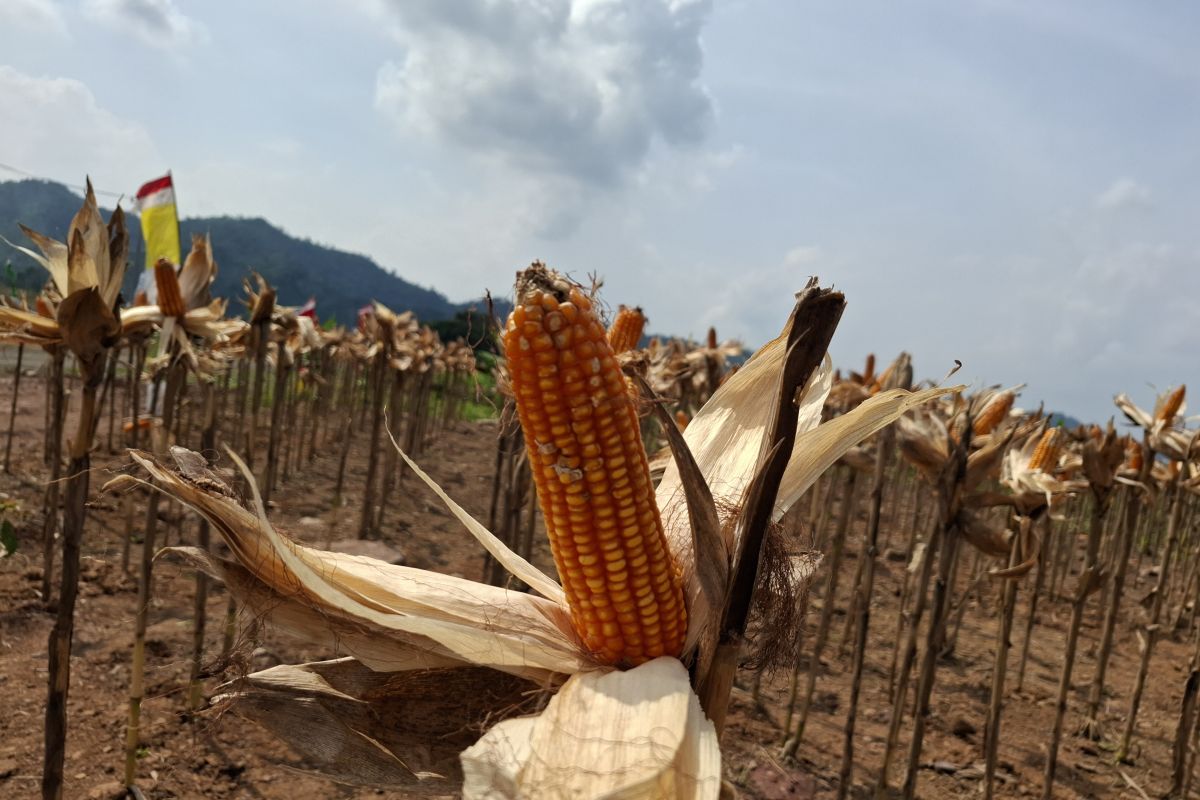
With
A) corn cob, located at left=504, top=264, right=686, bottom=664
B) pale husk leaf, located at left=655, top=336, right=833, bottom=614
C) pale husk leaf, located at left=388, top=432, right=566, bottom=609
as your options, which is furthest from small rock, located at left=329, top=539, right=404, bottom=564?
corn cob, located at left=504, top=264, right=686, bottom=664

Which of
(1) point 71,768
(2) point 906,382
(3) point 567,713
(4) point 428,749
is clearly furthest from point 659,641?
(1) point 71,768

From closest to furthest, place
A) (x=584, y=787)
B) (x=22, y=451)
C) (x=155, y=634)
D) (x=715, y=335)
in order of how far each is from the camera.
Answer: (x=584, y=787) → (x=155, y=634) → (x=715, y=335) → (x=22, y=451)

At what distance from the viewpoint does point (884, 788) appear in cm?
526

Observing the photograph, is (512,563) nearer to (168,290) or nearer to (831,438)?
(831,438)

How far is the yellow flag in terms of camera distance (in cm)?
1620

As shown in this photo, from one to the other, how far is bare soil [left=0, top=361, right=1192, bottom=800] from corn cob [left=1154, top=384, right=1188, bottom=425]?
12.5 ft

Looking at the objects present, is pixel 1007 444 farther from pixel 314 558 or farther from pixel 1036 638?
pixel 1036 638

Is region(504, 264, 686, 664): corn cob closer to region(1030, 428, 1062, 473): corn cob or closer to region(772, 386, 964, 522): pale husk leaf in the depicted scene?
region(772, 386, 964, 522): pale husk leaf

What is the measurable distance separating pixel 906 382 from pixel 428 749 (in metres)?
4.43

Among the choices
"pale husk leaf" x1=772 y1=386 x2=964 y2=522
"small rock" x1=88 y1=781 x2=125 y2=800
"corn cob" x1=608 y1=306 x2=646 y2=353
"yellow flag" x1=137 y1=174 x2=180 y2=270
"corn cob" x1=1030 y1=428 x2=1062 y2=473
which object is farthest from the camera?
"yellow flag" x1=137 y1=174 x2=180 y2=270

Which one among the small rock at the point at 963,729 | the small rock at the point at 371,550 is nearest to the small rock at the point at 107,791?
the small rock at the point at 371,550

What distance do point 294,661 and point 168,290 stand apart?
392 centimetres

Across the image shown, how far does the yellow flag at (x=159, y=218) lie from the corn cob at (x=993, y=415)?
16.6 meters

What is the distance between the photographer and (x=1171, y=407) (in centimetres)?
762
